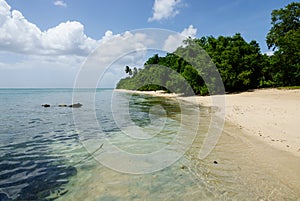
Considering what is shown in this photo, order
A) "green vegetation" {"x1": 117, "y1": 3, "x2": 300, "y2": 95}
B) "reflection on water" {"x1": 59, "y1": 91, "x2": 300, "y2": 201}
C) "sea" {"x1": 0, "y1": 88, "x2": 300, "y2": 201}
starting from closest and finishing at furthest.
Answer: "reflection on water" {"x1": 59, "y1": 91, "x2": 300, "y2": 201} < "sea" {"x1": 0, "y1": 88, "x2": 300, "y2": 201} < "green vegetation" {"x1": 117, "y1": 3, "x2": 300, "y2": 95}

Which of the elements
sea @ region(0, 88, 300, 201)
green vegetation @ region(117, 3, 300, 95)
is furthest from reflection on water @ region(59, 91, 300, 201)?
green vegetation @ region(117, 3, 300, 95)

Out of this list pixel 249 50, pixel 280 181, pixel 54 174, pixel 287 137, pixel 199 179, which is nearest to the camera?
pixel 280 181

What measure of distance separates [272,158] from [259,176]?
1.63m

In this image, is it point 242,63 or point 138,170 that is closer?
point 138,170

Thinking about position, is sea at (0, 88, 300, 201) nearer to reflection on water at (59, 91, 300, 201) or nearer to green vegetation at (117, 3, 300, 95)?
reflection on water at (59, 91, 300, 201)

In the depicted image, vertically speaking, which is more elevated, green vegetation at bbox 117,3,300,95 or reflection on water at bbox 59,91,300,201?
green vegetation at bbox 117,3,300,95

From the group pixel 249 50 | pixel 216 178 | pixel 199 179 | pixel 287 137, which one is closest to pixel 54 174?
pixel 199 179

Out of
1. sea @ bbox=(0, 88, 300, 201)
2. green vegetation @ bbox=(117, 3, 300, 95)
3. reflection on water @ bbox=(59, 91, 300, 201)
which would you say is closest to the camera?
reflection on water @ bbox=(59, 91, 300, 201)

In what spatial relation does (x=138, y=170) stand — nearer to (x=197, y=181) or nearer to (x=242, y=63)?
→ (x=197, y=181)

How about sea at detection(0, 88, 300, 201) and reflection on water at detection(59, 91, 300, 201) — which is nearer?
reflection on water at detection(59, 91, 300, 201)

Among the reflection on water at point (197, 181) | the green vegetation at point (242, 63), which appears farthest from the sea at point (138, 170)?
the green vegetation at point (242, 63)

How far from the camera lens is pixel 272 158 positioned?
23.9 ft

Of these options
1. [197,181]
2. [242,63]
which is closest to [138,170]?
[197,181]

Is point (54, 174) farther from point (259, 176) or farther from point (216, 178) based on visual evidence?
point (259, 176)
